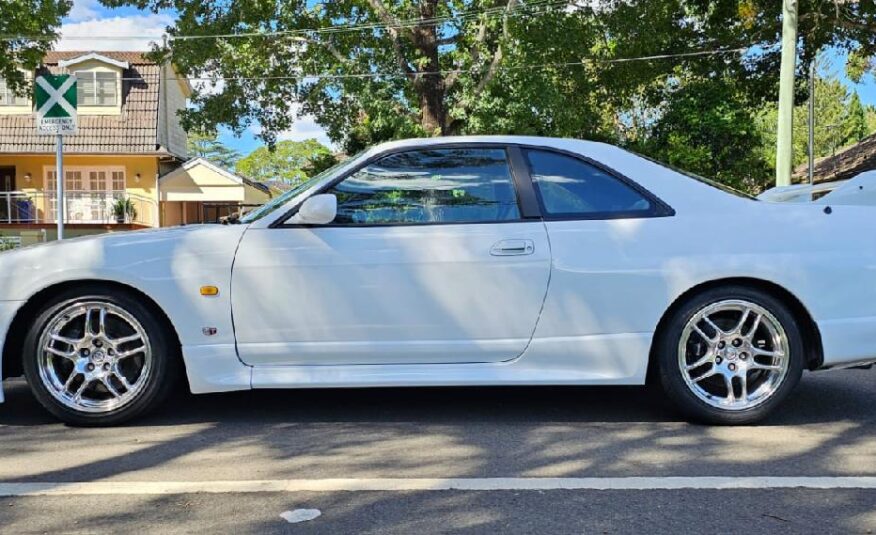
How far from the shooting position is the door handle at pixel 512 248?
4055mm

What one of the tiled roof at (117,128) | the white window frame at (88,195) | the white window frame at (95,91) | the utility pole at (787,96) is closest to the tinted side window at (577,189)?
the utility pole at (787,96)

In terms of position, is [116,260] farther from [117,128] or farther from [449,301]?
[117,128]

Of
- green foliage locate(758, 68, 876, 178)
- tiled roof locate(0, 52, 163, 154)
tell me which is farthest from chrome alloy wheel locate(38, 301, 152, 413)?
green foliage locate(758, 68, 876, 178)

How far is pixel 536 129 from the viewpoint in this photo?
2005cm

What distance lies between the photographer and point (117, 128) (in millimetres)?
29609

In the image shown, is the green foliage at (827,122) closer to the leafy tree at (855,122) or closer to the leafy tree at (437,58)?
the leafy tree at (855,122)

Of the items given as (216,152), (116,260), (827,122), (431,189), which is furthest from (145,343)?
(216,152)

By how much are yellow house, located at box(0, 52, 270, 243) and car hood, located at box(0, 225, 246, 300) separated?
2570 cm

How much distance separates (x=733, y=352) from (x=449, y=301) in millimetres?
1472

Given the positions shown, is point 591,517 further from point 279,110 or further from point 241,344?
point 279,110

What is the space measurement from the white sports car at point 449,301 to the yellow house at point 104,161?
25802 mm

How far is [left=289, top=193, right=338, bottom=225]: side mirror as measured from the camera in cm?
399

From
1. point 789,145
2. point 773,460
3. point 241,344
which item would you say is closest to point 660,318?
point 773,460

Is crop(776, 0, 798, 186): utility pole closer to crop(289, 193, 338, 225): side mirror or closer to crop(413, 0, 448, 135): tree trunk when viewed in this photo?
crop(289, 193, 338, 225): side mirror
